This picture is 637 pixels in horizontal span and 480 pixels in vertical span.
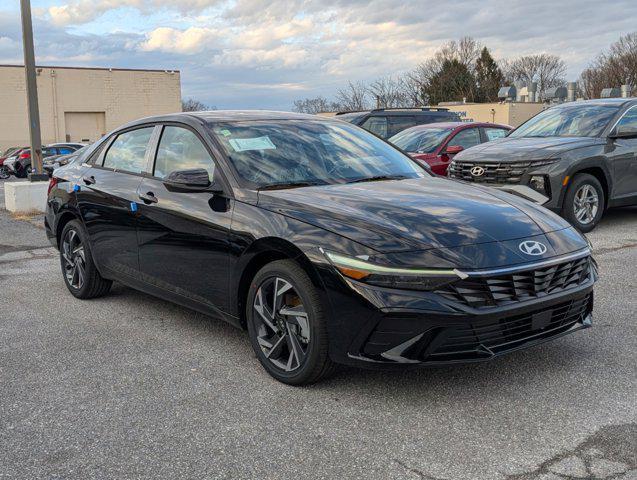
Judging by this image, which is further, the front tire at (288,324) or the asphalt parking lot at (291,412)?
the front tire at (288,324)

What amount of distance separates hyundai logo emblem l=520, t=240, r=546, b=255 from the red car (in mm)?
7701

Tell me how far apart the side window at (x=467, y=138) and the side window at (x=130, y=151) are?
7.36 m

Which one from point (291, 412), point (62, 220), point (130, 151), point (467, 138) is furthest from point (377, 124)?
point (291, 412)

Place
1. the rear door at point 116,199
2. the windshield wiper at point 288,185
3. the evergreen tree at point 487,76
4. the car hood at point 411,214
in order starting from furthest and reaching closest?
the evergreen tree at point 487,76 → the rear door at point 116,199 → the windshield wiper at point 288,185 → the car hood at point 411,214

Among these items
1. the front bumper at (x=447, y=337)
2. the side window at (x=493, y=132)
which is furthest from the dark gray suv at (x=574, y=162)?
the front bumper at (x=447, y=337)

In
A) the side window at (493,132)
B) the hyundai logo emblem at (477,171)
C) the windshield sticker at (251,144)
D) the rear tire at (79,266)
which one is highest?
the side window at (493,132)

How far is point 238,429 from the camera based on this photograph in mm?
3340

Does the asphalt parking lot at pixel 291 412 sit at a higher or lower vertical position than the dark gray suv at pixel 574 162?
lower

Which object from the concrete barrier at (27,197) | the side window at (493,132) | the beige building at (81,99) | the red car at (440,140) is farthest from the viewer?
the beige building at (81,99)

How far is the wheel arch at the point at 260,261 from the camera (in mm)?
3670

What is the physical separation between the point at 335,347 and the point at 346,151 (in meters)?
1.80

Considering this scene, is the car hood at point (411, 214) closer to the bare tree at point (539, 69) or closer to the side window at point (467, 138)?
the side window at point (467, 138)

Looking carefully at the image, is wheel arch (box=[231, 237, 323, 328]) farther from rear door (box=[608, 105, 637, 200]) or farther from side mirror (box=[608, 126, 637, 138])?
side mirror (box=[608, 126, 637, 138])

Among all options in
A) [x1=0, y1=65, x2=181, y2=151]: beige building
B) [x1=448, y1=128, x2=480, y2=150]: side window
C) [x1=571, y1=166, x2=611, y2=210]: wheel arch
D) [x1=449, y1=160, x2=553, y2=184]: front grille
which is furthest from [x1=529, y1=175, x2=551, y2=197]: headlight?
[x1=0, y1=65, x2=181, y2=151]: beige building
